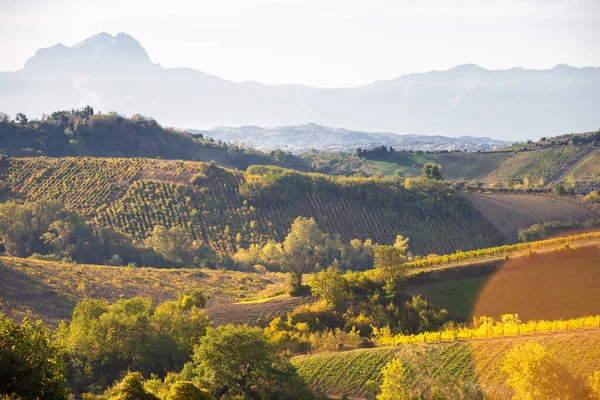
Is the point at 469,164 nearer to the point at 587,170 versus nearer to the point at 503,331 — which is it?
the point at 587,170

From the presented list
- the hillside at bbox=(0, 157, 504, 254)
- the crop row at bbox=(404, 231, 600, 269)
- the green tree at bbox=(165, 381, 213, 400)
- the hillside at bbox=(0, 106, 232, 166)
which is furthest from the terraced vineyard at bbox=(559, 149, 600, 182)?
the green tree at bbox=(165, 381, 213, 400)

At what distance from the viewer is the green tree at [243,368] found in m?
29.5

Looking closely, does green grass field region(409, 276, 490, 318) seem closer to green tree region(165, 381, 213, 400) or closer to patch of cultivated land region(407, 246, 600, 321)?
patch of cultivated land region(407, 246, 600, 321)

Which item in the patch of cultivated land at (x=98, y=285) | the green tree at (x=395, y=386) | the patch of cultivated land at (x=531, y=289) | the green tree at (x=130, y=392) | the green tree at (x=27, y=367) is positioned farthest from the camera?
the patch of cultivated land at (x=98, y=285)

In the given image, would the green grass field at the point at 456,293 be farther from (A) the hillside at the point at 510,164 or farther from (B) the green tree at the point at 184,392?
(A) the hillside at the point at 510,164

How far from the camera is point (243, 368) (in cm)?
3028

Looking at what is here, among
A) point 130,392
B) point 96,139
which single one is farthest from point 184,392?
point 96,139

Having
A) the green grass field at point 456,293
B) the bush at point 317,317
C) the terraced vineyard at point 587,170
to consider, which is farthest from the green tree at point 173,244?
the terraced vineyard at point 587,170

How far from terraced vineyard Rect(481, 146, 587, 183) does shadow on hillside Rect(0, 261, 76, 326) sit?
4855 inches

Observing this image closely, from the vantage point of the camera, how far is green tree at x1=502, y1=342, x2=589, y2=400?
2531 centimetres

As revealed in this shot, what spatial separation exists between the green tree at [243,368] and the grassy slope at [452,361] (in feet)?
9.83

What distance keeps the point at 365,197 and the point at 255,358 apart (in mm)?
70429

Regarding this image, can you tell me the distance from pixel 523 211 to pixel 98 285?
71607mm

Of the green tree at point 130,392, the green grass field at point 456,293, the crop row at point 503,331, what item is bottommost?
the green grass field at point 456,293
